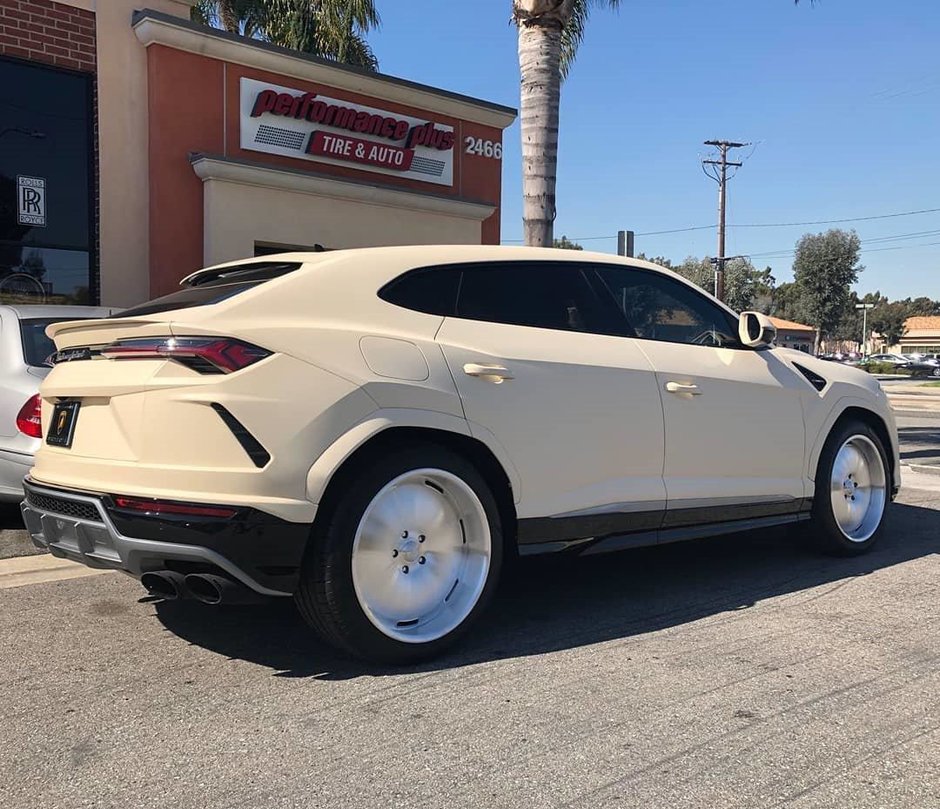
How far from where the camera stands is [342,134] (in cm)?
1217

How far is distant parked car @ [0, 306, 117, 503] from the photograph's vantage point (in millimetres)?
5328

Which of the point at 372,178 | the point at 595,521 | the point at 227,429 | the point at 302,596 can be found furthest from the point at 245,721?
the point at 372,178

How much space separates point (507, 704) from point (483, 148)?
12.1 meters

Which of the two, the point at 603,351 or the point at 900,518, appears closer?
the point at 603,351

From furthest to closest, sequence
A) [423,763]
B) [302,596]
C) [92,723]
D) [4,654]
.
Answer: [4,654]
[302,596]
[92,723]
[423,763]

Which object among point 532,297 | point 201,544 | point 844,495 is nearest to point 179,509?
point 201,544

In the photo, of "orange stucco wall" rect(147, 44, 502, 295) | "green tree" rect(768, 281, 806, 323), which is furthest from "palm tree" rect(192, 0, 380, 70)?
"green tree" rect(768, 281, 806, 323)

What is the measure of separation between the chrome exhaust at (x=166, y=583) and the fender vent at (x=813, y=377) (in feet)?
12.5

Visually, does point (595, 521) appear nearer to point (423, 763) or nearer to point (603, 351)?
point (603, 351)

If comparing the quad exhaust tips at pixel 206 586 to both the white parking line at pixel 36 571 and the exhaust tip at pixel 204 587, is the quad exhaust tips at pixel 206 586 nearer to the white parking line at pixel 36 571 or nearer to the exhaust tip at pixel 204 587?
the exhaust tip at pixel 204 587

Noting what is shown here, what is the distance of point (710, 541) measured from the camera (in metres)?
6.24

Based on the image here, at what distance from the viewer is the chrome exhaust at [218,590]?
3.25 m

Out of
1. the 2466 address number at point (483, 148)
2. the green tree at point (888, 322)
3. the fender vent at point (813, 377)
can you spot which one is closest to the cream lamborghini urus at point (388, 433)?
the fender vent at point (813, 377)

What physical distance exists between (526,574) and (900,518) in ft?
12.1
